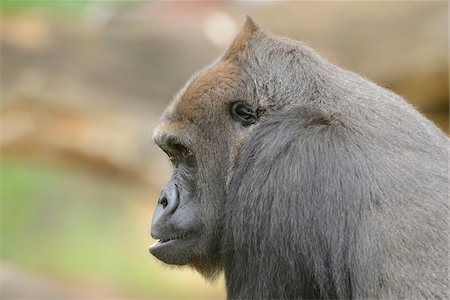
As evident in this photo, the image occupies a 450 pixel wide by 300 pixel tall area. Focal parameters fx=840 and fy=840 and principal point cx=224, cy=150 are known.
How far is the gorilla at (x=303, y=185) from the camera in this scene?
3877 millimetres

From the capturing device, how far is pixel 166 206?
4.57 m

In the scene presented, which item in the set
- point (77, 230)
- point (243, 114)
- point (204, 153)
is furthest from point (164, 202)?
point (77, 230)

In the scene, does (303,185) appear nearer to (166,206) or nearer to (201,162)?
(201,162)

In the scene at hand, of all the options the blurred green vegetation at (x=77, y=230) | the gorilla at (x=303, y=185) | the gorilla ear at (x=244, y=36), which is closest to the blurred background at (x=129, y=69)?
the blurred green vegetation at (x=77, y=230)

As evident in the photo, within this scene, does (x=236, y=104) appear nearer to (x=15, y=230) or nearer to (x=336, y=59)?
(x=336, y=59)

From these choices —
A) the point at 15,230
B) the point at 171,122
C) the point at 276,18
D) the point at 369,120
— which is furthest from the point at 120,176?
the point at 369,120

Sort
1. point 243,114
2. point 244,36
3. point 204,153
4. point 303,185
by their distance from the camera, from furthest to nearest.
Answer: point 244,36 < point 204,153 < point 243,114 < point 303,185

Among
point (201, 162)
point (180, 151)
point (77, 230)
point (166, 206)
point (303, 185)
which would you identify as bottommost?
point (303, 185)

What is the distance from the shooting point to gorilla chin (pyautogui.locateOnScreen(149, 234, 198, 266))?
179 inches

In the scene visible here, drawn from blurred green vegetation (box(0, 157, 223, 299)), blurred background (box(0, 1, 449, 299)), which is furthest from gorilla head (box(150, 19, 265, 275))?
blurred green vegetation (box(0, 157, 223, 299))

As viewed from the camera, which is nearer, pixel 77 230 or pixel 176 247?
pixel 176 247

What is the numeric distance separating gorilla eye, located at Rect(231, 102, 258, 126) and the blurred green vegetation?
27.3ft

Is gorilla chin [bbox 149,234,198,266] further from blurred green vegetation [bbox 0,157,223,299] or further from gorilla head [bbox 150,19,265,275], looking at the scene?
blurred green vegetation [bbox 0,157,223,299]

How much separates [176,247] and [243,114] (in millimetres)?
814
